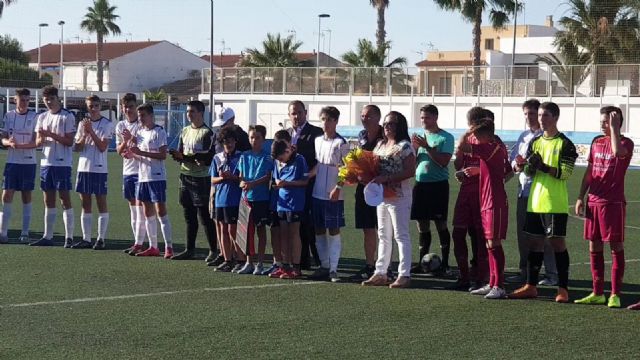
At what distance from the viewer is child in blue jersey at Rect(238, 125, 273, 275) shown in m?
11.1

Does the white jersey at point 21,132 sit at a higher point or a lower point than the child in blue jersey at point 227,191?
higher

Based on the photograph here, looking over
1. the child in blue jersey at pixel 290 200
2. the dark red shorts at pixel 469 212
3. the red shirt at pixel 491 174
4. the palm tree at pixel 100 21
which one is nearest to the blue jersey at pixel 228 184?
the child in blue jersey at pixel 290 200

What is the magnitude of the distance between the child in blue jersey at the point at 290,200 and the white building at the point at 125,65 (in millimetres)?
74411

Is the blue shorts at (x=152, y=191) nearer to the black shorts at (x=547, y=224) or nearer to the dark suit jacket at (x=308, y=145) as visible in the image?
the dark suit jacket at (x=308, y=145)

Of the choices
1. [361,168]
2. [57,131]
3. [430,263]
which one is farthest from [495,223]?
[57,131]

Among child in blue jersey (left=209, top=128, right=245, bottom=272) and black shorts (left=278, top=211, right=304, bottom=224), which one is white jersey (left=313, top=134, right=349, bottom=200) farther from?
child in blue jersey (left=209, top=128, right=245, bottom=272)

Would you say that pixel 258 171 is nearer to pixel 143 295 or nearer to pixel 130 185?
pixel 143 295

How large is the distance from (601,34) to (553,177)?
150ft

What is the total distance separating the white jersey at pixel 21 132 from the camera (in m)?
13.7

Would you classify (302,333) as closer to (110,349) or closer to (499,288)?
(110,349)

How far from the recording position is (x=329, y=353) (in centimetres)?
726

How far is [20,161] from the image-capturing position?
1379 centimetres

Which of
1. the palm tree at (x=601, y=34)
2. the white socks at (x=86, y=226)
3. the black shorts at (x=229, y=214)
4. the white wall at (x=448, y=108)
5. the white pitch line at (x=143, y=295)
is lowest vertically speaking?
the white pitch line at (x=143, y=295)

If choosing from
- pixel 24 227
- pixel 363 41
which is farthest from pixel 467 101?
pixel 24 227
